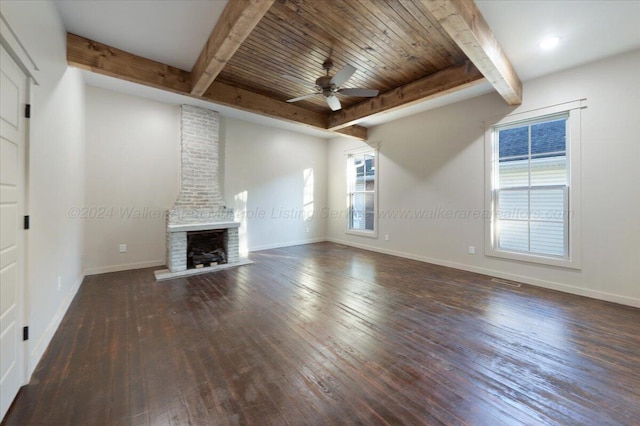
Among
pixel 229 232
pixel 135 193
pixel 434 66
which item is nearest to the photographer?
pixel 434 66

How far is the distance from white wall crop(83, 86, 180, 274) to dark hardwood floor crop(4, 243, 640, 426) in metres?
1.06

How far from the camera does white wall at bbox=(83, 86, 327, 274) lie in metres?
4.19

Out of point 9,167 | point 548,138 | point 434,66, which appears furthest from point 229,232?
point 548,138

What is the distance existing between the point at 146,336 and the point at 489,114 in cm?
550

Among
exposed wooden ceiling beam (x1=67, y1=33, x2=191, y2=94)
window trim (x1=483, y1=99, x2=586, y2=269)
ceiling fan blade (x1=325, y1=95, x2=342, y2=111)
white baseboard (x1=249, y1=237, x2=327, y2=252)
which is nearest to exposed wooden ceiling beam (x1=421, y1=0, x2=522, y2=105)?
window trim (x1=483, y1=99, x2=586, y2=269)

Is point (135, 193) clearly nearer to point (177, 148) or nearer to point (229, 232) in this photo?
point (177, 148)

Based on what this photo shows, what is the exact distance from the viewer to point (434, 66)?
3.49m

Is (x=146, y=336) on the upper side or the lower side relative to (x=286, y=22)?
lower

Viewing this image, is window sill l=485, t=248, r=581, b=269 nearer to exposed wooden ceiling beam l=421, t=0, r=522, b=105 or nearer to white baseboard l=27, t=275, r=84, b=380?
exposed wooden ceiling beam l=421, t=0, r=522, b=105

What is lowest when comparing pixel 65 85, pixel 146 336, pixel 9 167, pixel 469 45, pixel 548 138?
pixel 146 336

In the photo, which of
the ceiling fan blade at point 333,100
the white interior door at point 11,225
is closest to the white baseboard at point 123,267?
the white interior door at point 11,225

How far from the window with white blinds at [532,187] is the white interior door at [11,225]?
547 centimetres

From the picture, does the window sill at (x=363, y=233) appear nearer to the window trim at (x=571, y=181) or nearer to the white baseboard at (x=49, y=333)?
the window trim at (x=571, y=181)

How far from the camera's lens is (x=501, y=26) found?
2.59 metres
